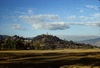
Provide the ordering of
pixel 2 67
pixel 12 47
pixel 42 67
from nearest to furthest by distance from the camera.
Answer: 1. pixel 2 67
2. pixel 42 67
3. pixel 12 47

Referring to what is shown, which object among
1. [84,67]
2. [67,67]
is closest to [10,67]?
[67,67]

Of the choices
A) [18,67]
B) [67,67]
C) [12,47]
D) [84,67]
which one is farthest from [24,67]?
[12,47]

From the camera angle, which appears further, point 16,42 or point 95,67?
point 16,42

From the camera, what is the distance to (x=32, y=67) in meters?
33.9

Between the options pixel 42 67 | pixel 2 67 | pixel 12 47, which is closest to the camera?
pixel 2 67

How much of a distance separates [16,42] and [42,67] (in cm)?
10265

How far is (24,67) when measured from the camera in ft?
110

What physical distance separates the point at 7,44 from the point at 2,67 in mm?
107592

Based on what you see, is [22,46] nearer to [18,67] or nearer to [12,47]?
[12,47]

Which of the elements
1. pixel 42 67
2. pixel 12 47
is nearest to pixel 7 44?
pixel 12 47

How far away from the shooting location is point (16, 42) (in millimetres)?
136125

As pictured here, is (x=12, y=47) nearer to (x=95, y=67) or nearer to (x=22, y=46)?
(x=22, y=46)

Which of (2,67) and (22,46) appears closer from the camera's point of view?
(2,67)

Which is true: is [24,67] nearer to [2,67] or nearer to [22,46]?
[2,67]
